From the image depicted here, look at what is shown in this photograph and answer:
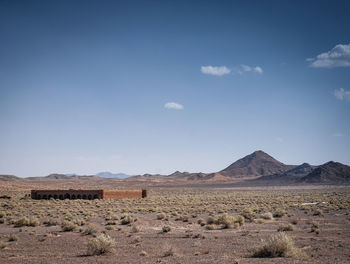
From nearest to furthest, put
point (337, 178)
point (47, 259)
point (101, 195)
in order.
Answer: point (47, 259) < point (101, 195) < point (337, 178)

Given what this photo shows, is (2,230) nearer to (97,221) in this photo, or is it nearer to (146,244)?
(97,221)

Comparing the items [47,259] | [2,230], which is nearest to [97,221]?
[2,230]

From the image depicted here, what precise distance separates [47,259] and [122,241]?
5425 millimetres

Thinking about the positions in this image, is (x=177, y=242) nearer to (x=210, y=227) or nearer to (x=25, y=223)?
(x=210, y=227)

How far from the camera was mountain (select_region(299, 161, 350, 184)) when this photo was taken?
152125 mm

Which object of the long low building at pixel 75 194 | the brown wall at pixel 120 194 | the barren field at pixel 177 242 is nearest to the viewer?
the barren field at pixel 177 242

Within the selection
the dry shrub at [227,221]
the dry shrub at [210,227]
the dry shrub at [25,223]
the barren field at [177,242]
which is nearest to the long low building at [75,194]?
the barren field at [177,242]

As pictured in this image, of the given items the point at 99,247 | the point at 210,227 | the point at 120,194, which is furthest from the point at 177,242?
the point at 120,194

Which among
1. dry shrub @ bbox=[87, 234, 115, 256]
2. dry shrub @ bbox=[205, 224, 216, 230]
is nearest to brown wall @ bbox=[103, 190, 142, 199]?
dry shrub @ bbox=[205, 224, 216, 230]

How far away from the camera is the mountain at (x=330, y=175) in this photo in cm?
15212

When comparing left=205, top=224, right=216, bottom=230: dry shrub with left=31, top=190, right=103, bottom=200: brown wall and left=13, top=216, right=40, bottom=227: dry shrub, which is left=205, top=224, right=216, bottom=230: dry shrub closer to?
left=13, top=216, right=40, bottom=227: dry shrub

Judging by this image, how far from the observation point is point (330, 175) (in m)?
158

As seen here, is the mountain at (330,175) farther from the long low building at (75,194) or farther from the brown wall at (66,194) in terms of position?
the brown wall at (66,194)

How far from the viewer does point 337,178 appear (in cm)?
15600
